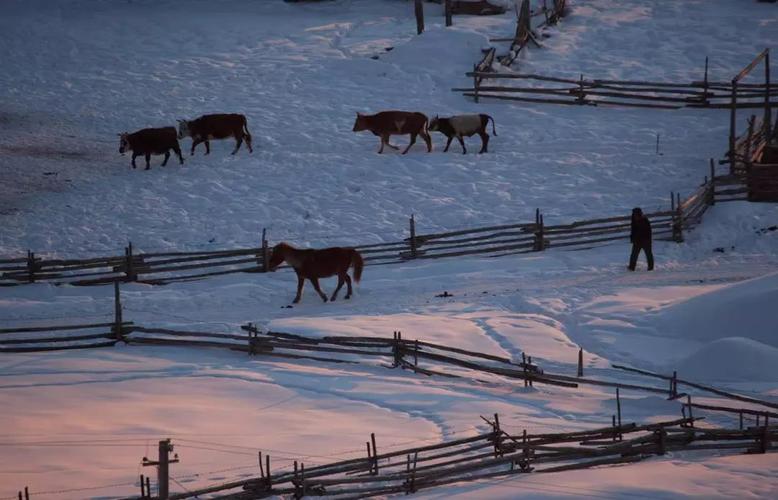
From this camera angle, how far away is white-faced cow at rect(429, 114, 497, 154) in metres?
27.7

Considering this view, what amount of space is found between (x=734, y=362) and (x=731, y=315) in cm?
141

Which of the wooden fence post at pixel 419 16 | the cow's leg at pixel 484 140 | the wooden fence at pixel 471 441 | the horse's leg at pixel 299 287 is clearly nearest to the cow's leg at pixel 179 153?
the cow's leg at pixel 484 140

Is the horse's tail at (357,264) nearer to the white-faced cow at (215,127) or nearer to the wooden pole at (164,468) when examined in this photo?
the white-faced cow at (215,127)

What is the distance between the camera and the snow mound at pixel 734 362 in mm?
16000

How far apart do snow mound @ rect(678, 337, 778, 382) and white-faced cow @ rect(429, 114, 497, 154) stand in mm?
11988

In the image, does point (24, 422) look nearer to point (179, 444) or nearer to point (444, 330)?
point (179, 444)

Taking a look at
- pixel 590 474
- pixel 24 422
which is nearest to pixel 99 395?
pixel 24 422

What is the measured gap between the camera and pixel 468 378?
16328mm

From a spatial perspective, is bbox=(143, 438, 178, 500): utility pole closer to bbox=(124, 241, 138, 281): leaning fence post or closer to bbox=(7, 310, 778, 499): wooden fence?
bbox=(7, 310, 778, 499): wooden fence

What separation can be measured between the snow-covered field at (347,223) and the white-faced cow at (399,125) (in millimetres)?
416

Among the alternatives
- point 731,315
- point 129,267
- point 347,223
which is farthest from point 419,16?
point 731,315

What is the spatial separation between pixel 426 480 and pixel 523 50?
22.8 metres

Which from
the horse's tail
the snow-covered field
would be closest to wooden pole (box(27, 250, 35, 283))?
the snow-covered field

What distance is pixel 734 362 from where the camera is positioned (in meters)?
16.2
